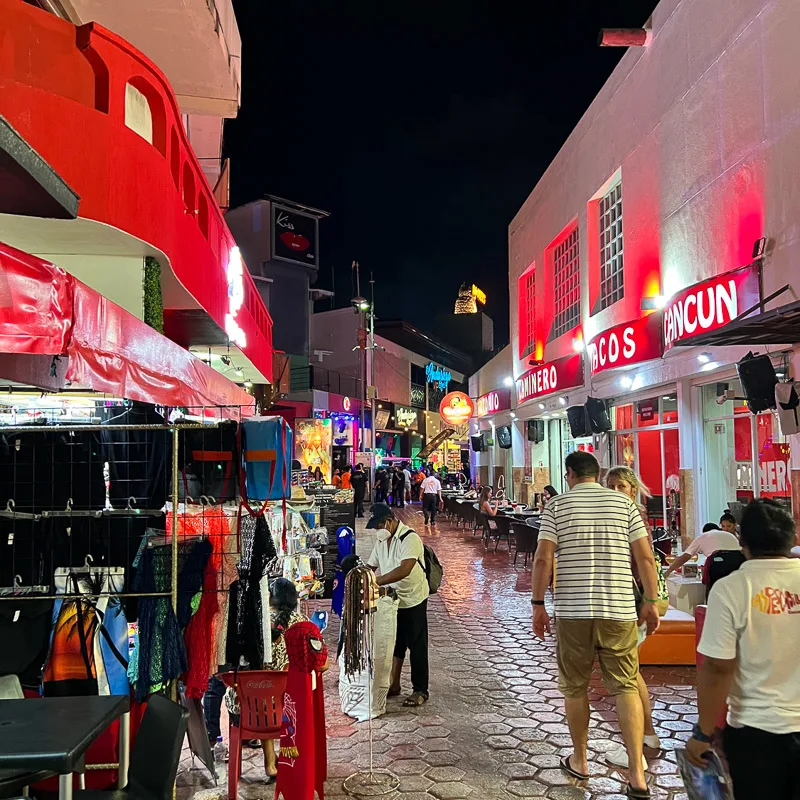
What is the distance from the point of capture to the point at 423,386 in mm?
49062

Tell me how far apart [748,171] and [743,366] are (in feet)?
8.34

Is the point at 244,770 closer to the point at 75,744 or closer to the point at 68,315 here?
the point at 75,744

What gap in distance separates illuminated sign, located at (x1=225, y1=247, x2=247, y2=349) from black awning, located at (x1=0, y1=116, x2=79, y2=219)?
8517 mm

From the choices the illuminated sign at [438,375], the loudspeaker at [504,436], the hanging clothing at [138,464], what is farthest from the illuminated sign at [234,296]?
the illuminated sign at [438,375]

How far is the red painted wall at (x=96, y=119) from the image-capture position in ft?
18.7

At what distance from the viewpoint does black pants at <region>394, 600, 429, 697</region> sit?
235 inches

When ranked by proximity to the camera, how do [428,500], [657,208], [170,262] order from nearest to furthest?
[170,262]
[657,208]
[428,500]

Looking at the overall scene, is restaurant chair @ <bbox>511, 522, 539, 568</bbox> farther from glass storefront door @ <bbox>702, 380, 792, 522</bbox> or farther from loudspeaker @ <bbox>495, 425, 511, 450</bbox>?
loudspeaker @ <bbox>495, 425, 511, 450</bbox>

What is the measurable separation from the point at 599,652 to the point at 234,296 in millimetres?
8853

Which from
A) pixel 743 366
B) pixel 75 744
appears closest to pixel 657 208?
pixel 743 366

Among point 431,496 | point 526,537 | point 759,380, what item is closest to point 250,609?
point 759,380

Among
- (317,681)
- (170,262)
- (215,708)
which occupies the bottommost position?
(215,708)

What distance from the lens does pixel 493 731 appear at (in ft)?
17.5

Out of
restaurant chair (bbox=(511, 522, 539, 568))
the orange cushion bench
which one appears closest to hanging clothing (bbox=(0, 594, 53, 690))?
the orange cushion bench
